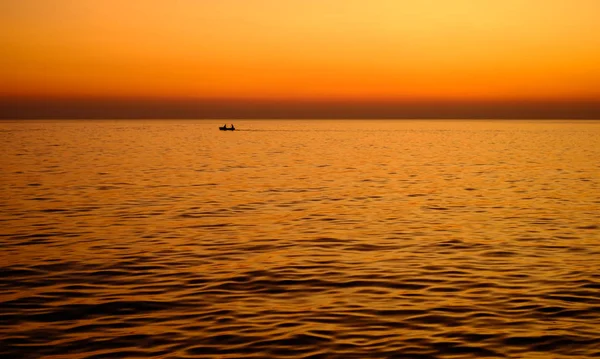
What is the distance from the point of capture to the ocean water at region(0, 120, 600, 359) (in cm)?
1245

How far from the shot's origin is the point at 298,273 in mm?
18078

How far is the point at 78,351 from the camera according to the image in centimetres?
1183

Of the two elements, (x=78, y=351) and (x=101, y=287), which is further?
(x=101, y=287)

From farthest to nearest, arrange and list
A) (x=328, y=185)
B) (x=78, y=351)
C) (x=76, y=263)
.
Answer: (x=328, y=185), (x=76, y=263), (x=78, y=351)

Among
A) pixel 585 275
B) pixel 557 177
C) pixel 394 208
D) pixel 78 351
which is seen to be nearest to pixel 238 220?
pixel 394 208

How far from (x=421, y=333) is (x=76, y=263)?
10.5 m

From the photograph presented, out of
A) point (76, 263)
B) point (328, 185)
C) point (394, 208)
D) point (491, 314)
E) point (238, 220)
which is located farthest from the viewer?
point (328, 185)

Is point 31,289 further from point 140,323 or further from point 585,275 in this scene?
point 585,275

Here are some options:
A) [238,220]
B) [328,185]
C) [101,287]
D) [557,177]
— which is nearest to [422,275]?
[101,287]

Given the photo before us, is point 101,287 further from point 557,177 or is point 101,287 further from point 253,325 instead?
point 557,177

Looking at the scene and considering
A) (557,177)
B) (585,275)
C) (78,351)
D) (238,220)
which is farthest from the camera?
(557,177)

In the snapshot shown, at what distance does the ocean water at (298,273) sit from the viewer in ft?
40.8

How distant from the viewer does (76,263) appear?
62.7 ft

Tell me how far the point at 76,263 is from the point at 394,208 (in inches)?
632
